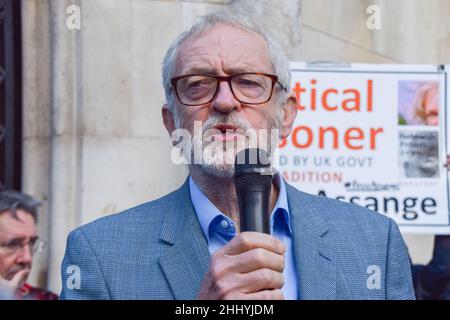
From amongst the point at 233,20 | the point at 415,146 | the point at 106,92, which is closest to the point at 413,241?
the point at 415,146

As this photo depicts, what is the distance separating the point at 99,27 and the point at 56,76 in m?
0.32

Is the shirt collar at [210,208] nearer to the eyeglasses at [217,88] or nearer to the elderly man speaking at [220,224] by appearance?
the elderly man speaking at [220,224]

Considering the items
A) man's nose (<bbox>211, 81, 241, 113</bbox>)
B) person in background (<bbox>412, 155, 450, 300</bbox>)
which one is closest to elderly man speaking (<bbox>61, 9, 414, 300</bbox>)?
man's nose (<bbox>211, 81, 241, 113</bbox>)

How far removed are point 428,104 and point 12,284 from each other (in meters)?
2.12

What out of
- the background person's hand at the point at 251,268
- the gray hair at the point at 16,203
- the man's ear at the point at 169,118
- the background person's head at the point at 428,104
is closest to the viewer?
the background person's hand at the point at 251,268

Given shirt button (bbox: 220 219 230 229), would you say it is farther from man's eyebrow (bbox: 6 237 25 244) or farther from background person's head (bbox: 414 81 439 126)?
background person's head (bbox: 414 81 439 126)

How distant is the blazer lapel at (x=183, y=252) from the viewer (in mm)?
2389

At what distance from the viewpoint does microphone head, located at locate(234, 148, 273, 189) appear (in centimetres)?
211

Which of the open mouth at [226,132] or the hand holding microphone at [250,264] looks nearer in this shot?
the hand holding microphone at [250,264]

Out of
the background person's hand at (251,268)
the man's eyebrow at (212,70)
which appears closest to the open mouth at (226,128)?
the man's eyebrow at (212,70)

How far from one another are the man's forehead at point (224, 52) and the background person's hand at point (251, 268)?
0.68 metres

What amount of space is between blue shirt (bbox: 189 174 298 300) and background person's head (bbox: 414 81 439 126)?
2371 millimetres

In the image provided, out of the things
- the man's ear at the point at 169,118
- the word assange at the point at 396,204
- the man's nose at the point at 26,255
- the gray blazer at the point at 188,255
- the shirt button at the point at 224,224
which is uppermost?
the man's ear at the point at 169,118
